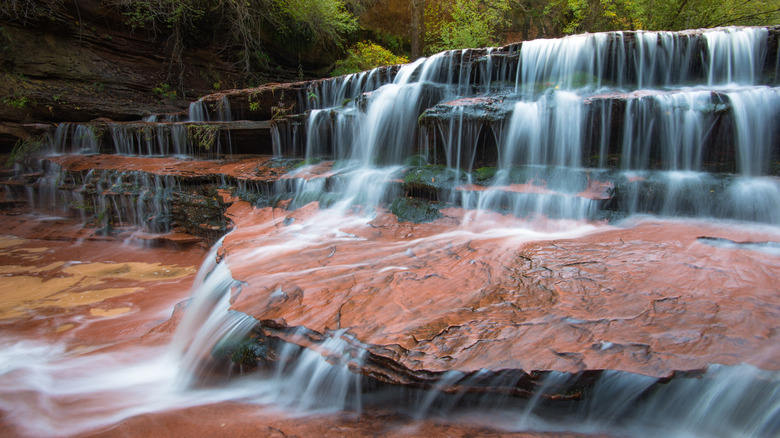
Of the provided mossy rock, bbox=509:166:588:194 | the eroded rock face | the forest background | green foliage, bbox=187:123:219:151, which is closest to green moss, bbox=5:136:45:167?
the forest background

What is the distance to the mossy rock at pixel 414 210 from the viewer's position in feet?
15.0

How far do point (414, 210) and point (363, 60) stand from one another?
990 cm

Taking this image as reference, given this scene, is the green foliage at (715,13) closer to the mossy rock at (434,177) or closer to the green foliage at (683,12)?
the green foliage at (683,12)

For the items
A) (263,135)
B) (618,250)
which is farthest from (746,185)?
(263,135)

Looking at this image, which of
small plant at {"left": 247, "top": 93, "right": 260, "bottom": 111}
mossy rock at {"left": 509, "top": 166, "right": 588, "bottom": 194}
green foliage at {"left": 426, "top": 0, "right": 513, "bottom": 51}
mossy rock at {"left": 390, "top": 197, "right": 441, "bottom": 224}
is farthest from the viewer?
green foliage at {"left": 426, "top": 0, "right": 513, "bottom": 51}

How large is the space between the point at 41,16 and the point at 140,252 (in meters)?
8.07

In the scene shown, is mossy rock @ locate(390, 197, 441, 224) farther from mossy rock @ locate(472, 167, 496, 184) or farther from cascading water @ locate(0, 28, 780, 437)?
mossy rock @ locate(472, 167, 496, 184)

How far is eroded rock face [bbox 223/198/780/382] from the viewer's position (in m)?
1.88

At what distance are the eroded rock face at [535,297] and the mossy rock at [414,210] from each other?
669mm

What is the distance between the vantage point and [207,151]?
795 centimetres

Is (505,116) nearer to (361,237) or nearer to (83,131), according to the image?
(361,237)

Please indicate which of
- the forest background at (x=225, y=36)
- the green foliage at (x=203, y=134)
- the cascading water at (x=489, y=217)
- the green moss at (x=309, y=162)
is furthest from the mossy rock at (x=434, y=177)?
the forest background at (x=225, y=36)

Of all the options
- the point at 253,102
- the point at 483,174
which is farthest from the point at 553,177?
the point at 253,102

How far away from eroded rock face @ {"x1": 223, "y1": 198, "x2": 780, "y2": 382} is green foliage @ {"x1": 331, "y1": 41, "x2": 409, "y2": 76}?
10.6 meters
